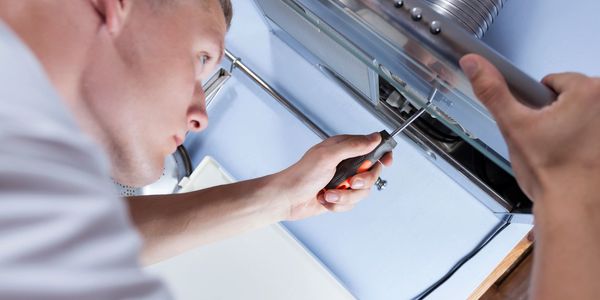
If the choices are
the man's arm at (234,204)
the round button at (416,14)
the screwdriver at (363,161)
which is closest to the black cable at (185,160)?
the man's arm at (234,204)

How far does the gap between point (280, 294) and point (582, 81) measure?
2.83 ft

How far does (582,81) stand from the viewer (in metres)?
0.39

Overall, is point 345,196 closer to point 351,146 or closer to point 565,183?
point 351,146

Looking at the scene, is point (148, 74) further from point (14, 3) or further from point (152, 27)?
point (14, 3)

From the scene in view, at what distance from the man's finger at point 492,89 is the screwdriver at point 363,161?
0.88 feet

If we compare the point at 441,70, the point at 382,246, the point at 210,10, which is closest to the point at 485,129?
the point at 441,70

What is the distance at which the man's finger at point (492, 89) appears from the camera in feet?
1.29

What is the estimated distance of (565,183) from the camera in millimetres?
377

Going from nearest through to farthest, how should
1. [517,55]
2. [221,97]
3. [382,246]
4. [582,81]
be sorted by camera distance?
[582,81], [517,55], [382,246], [221,97]

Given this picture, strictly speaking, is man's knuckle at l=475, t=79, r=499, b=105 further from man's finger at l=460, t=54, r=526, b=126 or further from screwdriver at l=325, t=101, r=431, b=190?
screwdriver at l=325, t=101, r=431, b=190

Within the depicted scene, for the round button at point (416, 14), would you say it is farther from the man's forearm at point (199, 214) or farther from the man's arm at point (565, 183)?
the man's forearm at point (199, 214)

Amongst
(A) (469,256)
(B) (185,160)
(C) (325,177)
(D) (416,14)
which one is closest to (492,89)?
(D) (416,14)

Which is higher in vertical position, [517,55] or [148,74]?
[148,74]

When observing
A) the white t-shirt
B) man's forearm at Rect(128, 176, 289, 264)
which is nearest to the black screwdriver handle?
man's forearm at Rect(128, 176, 289, 264)
